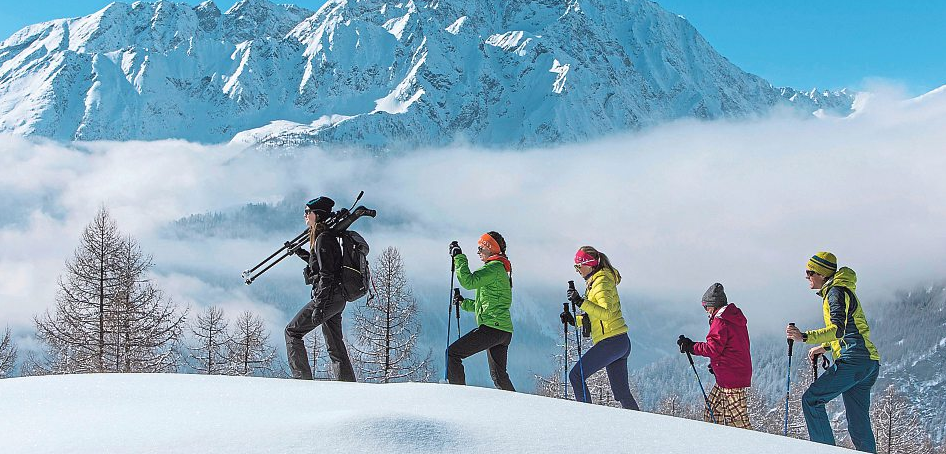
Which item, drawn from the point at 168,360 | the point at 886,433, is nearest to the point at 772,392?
the point at 886,433

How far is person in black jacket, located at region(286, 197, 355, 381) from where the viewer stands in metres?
8.95

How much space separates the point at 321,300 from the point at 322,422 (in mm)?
3888

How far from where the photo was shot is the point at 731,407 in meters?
8.41

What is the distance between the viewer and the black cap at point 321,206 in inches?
361

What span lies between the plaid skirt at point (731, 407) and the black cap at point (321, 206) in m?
4.63

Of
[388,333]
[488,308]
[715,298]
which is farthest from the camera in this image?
[388,333]

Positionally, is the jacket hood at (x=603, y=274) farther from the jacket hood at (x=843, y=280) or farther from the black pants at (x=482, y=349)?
the jacket hood at (x=843, y=280)

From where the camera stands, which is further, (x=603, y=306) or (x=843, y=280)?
(x=603, y=306)

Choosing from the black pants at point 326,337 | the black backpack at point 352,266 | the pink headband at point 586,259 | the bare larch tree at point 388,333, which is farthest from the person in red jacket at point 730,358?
the bare larch tree at point 388,333

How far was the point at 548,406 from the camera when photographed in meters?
6.33

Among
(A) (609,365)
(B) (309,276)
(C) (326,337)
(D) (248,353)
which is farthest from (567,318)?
(D) (248,353)

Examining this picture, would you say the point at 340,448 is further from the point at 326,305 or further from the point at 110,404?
the point at 326,305

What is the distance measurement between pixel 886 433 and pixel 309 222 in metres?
39.1

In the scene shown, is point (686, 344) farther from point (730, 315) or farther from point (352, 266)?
point (352, 266)
